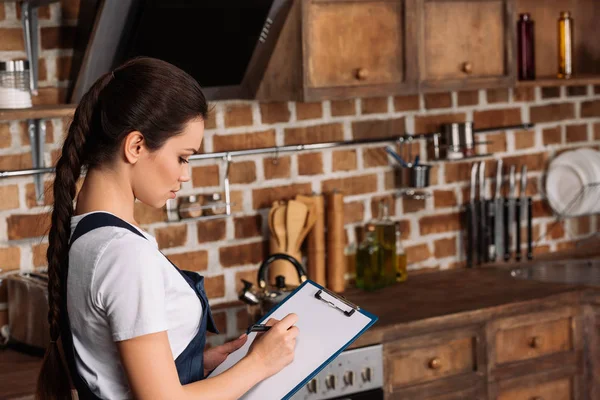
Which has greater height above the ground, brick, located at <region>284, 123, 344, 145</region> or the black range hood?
the black range hood

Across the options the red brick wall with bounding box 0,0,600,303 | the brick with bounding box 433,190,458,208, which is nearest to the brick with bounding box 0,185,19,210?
the red brick wall with bounding box 0,0,600,303

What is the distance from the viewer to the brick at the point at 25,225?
2.87m

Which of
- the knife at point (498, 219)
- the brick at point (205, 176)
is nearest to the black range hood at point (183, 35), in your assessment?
the brick at point (205, 176)

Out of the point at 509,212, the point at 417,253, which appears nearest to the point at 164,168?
the point at 417,253

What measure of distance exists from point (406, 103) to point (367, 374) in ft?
4.09

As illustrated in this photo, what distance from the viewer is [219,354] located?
1963 millimetres

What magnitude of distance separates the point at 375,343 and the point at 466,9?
1272 mm

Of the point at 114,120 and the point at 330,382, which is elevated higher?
the point at 114,120

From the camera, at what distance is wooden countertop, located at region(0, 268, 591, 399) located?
2693 millimetres

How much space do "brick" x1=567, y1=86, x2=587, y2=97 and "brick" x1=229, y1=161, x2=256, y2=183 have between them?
1.57 m

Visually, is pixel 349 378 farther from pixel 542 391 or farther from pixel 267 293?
pixel 542 391

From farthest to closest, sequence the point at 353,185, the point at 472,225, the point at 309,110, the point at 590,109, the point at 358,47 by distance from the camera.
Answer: the point at 590,109, the point at 472,225, the point at 353,185, the point at 309,110, the point at 358,47

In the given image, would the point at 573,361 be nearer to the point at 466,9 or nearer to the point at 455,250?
the point at 455,250

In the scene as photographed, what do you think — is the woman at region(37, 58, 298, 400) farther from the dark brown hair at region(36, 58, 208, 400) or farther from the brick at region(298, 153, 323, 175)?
the brick at region(298, 153, 323, 175)
